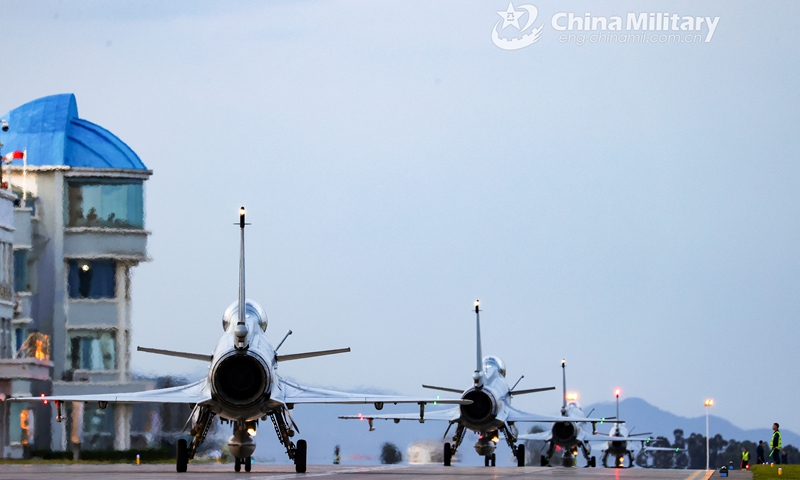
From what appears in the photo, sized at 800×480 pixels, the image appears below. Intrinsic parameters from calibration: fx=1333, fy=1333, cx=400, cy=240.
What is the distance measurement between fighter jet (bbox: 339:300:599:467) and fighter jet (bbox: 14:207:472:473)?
14.6 m

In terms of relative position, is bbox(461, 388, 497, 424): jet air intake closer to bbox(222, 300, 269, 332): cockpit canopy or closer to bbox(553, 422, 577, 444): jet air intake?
bbox(222, 300, 269, 332): cockpit canopy

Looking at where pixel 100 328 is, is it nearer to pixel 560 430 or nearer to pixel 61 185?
pixel 61 185

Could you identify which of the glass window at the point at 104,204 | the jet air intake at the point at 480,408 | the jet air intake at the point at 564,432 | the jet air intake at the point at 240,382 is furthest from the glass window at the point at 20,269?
the jet air intake at the point at 240,382

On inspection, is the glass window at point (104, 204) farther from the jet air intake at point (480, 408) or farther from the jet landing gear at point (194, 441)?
the jet landing gear at point (194, 441)

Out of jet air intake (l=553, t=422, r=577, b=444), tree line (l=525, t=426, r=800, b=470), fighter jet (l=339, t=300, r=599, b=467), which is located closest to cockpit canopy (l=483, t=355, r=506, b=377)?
fighter jet (l=339, t=300, r=599, b=467)

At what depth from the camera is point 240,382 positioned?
96.6 feet

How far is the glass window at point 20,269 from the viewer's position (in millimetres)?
56719

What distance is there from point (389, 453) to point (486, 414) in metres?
9.24

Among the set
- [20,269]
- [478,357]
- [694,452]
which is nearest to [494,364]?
[478,357]

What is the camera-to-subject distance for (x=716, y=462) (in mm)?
97062

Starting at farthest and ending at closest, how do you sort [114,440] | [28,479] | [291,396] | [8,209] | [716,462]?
1. [716,462]
2. [114,440]
3. [8,209]
4. [291,396]
5. [28,479]

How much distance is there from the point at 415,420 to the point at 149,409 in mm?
11152

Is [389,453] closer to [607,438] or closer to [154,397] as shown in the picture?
[607,438]

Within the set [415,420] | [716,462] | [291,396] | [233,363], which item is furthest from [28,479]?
[716,462]
